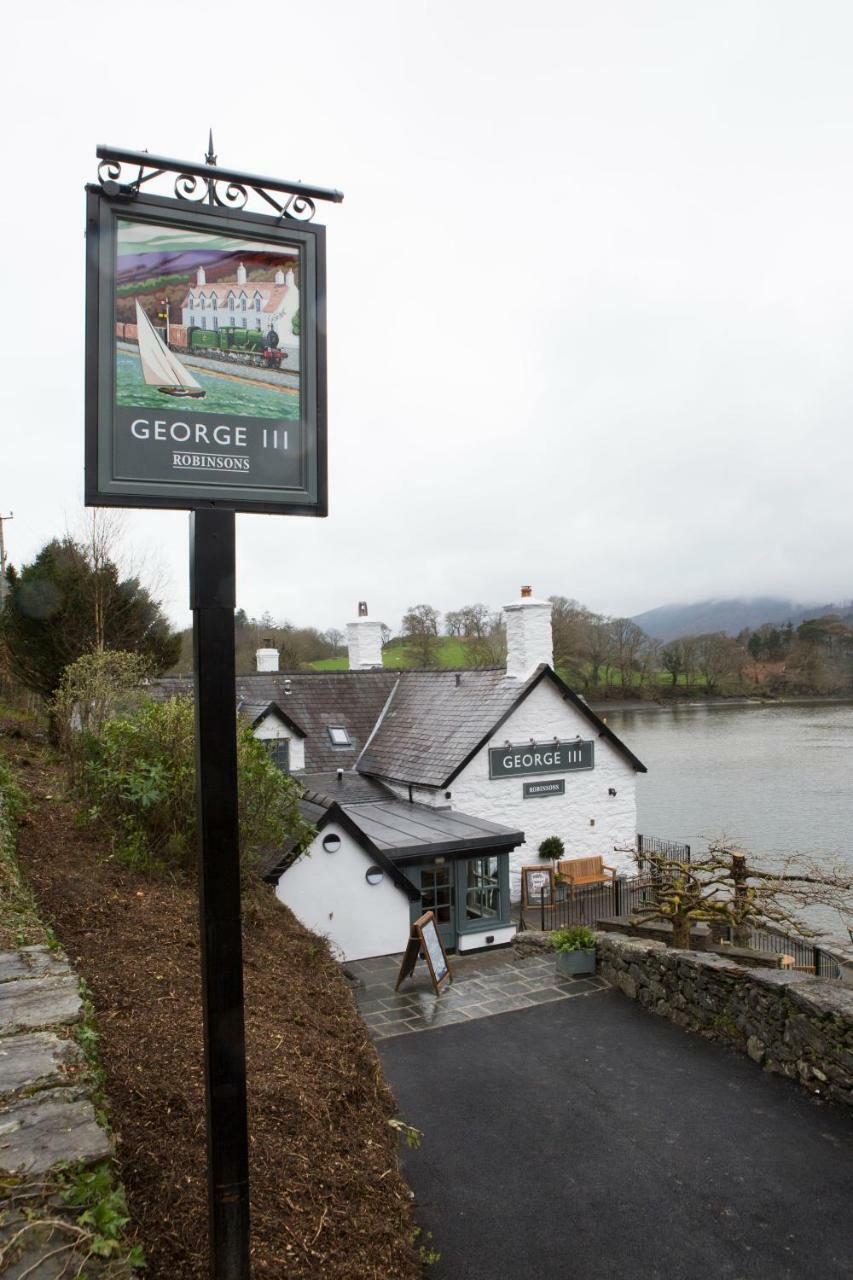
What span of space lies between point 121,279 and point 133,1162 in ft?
10.7

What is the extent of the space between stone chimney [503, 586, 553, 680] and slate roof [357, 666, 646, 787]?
0.85 feet

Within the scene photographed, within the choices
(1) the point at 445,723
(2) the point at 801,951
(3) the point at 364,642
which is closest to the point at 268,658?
(3) the point at 364,642

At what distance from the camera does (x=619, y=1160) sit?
5645mm

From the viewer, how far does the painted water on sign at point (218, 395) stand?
8.91 feet

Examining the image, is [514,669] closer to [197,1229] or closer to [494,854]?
[494,854]

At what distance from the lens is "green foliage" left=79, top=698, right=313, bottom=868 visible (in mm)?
7590

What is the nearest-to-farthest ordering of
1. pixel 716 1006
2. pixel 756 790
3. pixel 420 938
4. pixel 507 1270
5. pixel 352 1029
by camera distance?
pixel 507 1270 < pixel 352 1029 < pixel 716 1006 < pixel 420 938 < pixel 756 790

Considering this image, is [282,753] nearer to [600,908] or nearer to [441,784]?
[441,784]

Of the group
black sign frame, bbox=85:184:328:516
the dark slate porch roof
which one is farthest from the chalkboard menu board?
black sign frame, bbox=85:184:328:516

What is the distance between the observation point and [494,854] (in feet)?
46.0

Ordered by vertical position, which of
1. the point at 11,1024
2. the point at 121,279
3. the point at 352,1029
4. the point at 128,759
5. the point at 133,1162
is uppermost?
the point at 121,279

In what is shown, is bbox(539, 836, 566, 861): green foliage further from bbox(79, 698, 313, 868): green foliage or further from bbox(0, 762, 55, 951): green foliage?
bbox(0, 762, 55, 951): green foliage

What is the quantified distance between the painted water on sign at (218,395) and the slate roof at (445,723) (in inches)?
585

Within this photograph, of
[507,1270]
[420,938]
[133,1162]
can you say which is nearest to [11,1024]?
[133,1162]
